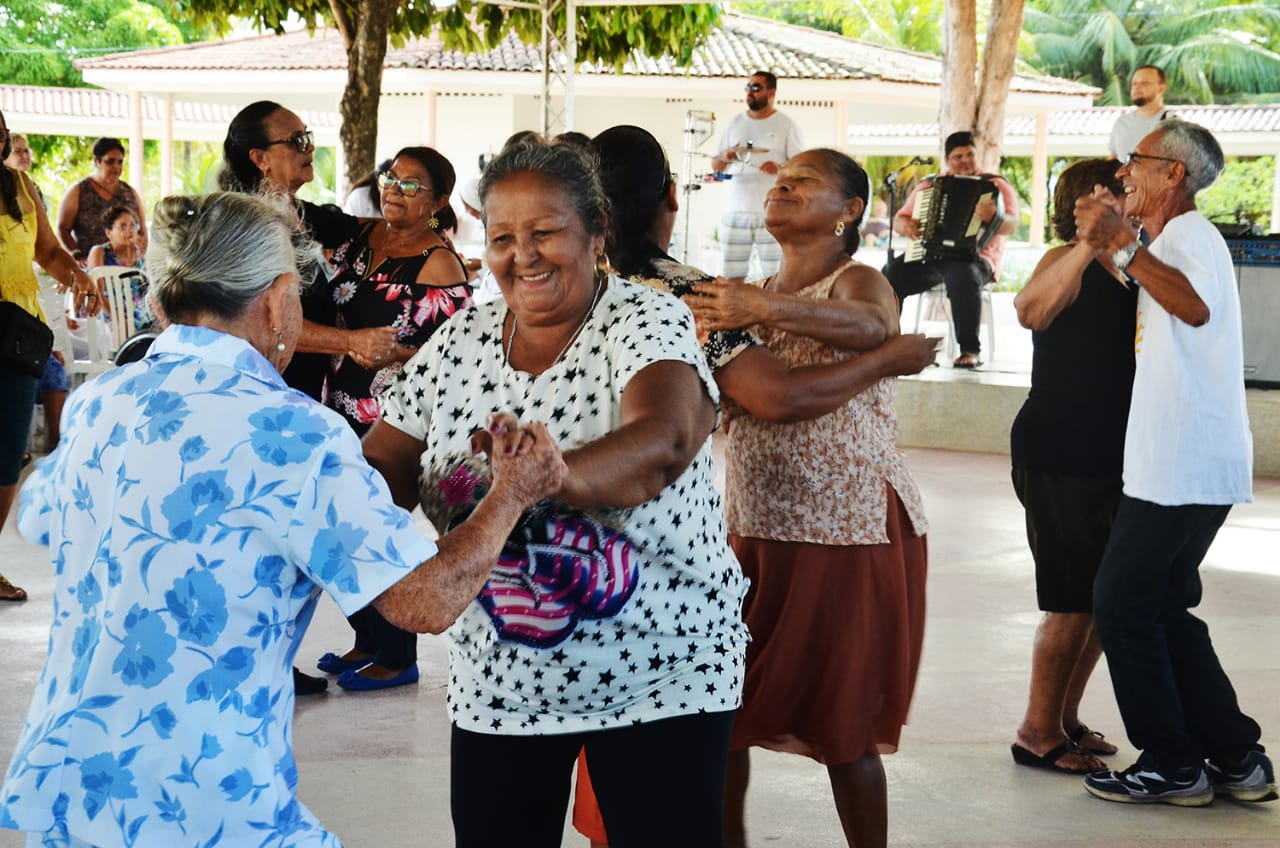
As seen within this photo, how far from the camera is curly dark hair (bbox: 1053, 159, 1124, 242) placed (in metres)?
4.24

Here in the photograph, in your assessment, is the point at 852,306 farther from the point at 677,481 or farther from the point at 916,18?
the point at 916,18

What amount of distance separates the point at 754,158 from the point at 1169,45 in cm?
3759

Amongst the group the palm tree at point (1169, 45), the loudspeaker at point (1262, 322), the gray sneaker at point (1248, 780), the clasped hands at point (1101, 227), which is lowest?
the gray sneaker at point (1248, 780)

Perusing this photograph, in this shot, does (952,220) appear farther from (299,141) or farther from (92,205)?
(299,141)

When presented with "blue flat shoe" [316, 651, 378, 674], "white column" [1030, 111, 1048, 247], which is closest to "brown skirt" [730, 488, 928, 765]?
"blue flat shoe" [316, 651, 378, 674]

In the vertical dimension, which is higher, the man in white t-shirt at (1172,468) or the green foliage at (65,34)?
the green foliage at (65,34)

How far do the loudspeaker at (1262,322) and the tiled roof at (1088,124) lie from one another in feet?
68.7

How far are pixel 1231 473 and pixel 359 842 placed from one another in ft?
8.08

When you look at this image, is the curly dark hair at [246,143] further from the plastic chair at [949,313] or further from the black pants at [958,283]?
the plastic chair at [949,313]

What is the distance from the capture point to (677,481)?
2.46 metres

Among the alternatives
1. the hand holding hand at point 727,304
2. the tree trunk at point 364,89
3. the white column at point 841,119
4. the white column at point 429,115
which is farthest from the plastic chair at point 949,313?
A: the white column at point 429,115

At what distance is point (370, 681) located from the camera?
514 centimetres

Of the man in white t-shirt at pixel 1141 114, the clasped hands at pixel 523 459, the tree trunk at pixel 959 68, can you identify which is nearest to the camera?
the clasped hands at pixel 523 459

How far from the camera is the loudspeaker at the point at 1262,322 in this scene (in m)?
10.7
